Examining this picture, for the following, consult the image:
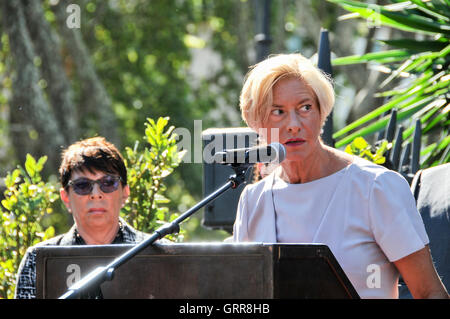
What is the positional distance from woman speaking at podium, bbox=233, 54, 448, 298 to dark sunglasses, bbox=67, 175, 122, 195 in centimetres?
85

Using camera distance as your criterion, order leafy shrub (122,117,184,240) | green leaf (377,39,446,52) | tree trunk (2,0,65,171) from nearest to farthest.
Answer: leafy shrub (122,117,184,240)
green leaf (377,39,446,52)
tree trunk (2,0,65,171)

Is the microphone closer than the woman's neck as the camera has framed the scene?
Yes

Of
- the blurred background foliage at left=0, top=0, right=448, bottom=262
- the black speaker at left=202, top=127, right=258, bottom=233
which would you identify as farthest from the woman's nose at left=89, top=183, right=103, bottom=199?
the blurred background foliage at left=0, top=0, right=448, bottom=262

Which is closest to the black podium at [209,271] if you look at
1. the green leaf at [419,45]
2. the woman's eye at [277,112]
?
the woman's eye at [277,112]

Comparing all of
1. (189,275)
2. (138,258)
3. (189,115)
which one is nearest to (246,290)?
(189,275)

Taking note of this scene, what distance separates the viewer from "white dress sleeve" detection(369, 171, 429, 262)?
2.60 meters

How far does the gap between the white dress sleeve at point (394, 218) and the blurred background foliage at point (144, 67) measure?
8.75 meters

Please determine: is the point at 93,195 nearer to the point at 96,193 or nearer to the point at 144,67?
the point at 96,193

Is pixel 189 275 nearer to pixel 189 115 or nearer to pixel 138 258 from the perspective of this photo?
pixel 138 258

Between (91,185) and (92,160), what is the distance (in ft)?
0.40

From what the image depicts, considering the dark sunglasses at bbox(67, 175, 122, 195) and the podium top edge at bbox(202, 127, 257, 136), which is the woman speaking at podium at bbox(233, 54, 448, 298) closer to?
the podium top edge at bbox(202, 127, 257, 136)

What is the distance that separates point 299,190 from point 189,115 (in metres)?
13.6

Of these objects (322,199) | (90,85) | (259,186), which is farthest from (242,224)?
(90,85)
